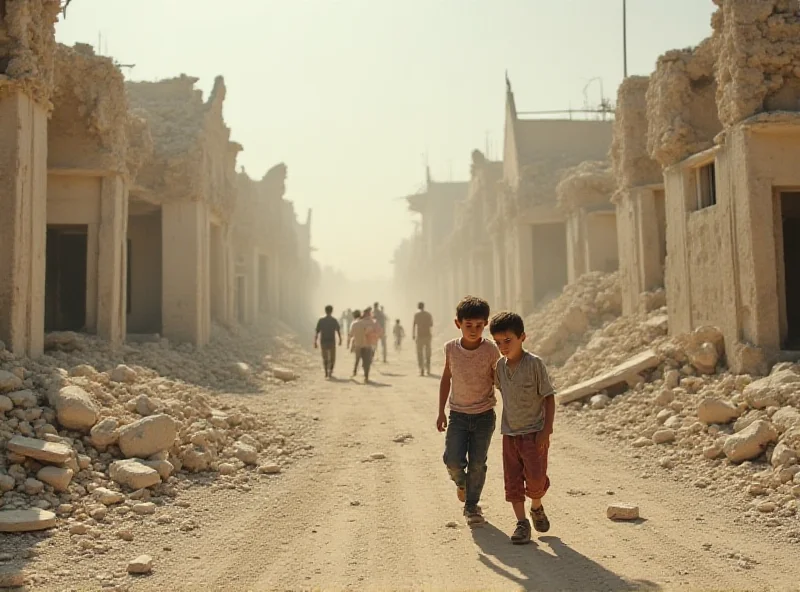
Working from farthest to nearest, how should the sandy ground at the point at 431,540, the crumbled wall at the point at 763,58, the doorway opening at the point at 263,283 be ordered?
the doorway opening at the point at 263,283, the crumbled wall at the point at 763,58, the sandy ground at the point at 431,540

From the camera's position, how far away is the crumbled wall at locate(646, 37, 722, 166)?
34.3 feet

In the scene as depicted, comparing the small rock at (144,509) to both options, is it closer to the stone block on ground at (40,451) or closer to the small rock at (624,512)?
the stone block on ground at (40,451)

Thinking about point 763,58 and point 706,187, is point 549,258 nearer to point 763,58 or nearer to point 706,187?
point 706,187

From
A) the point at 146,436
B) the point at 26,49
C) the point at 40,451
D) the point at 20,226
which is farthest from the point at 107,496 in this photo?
the point at 26,49

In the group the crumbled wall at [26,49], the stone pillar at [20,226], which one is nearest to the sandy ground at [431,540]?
the stone pillar at [20,226]

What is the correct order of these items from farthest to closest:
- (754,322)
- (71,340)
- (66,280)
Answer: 1. (66,280)
2. (71,340)
3. (754,322)

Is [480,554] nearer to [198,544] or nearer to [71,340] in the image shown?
[198,544]

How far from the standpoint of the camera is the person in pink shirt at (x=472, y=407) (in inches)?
194

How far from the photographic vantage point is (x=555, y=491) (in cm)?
604

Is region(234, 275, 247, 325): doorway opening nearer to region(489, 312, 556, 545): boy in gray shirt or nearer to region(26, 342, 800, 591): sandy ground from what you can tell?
region(26, 342, 800, 591): sandy ground

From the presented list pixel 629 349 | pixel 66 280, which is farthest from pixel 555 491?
pixel 66 280

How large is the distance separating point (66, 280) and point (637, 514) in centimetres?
1338

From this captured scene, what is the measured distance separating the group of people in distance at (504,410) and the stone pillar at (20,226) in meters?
5.65

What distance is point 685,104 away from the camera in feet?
35.4
